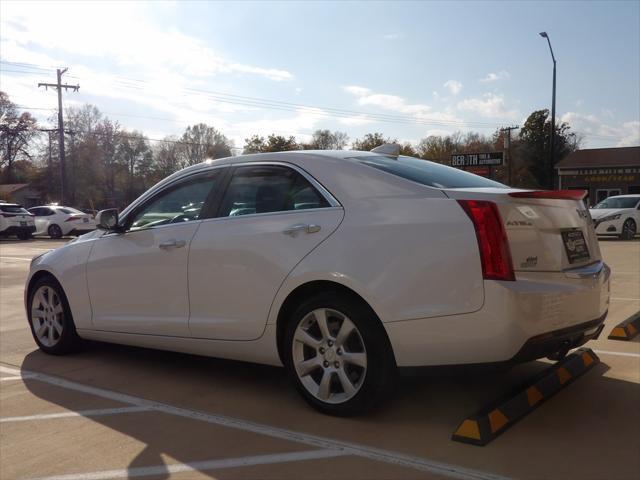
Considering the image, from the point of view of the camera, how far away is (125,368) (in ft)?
17.2

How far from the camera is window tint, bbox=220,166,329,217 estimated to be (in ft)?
13.5

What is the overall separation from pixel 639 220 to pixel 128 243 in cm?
2059

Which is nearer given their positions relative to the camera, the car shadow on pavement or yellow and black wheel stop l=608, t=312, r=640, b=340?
the car shadow on pavement

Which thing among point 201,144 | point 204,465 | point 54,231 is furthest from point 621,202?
point 201,144

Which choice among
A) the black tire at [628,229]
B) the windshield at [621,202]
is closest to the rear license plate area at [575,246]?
the black tire at [628,229]

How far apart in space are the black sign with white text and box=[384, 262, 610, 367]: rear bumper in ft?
100

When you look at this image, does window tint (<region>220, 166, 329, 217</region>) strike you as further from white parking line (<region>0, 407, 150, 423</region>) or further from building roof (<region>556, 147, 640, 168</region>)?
building roof (<region>556, 147, 640, 168</region>)

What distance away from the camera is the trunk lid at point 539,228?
3.40 m

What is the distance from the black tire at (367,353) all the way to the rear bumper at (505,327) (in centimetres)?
9

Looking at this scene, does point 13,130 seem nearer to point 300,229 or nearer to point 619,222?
point 619,222

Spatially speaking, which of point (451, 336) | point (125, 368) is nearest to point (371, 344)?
point (451, 336)

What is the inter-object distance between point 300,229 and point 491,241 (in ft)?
3.98

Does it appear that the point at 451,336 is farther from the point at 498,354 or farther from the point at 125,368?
the point at 125,368

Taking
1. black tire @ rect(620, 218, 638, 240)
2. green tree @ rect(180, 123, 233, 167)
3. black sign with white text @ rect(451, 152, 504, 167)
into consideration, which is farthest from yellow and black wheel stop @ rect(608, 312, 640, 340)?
green tree @ rect(180, 123, 233, 167)
